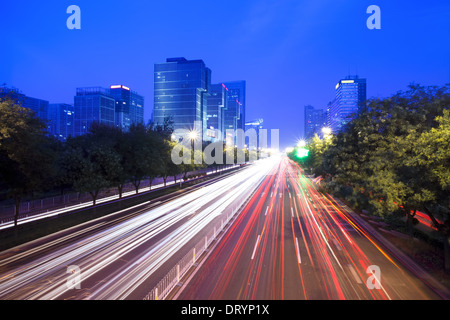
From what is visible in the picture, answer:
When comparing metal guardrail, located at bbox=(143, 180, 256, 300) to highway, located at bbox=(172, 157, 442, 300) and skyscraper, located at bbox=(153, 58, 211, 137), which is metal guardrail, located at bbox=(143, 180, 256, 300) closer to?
highway, located at bbox=(172, 157, 442, 300)

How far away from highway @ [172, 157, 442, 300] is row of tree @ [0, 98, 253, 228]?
1281cm

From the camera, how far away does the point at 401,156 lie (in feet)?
40.4

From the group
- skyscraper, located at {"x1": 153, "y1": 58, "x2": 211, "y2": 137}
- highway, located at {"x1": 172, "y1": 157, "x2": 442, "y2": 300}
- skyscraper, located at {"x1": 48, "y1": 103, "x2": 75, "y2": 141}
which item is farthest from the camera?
skyscraper, located at {"x1": 48, "y1": 103, "x2": 75, "y2": 141}

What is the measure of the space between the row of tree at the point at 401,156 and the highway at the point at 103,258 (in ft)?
38.0

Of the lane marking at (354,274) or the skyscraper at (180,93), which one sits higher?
→ the skyscraper at (180,93)

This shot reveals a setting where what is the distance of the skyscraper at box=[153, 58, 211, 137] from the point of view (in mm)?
123250

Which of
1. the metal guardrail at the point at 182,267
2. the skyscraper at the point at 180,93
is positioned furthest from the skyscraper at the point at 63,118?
the metal guardrail at the point at 182,267

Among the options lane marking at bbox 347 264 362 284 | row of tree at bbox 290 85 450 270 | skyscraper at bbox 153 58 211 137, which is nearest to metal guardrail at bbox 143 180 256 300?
lane marking at bbox 347 264 362 284

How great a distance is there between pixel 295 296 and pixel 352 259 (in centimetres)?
541

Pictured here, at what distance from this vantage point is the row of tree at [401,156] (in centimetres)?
982

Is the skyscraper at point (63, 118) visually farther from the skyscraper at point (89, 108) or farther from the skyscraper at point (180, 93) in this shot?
the skyscraper at point (180, 93)
